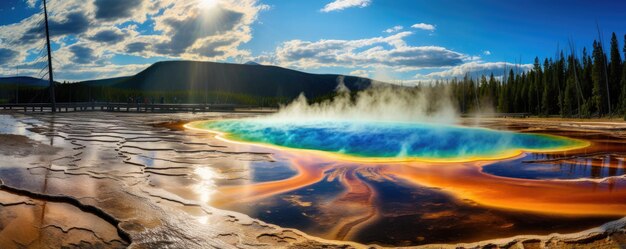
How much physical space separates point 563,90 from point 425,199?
65183 millimetres

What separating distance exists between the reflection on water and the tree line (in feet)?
143

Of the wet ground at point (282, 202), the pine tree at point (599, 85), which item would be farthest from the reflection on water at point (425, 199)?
the pine tree at point (599, 85)

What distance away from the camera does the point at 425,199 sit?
21.8ft

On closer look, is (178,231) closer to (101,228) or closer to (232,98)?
(101,228)

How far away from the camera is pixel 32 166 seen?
8070mm

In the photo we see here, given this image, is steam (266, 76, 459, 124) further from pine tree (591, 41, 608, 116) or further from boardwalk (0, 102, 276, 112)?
pine tree (591, 41, 608, 116)

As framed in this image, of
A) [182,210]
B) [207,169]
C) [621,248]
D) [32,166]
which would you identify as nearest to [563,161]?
[621,248]

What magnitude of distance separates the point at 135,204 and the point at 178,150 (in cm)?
606

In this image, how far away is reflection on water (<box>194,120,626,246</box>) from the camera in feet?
16.7

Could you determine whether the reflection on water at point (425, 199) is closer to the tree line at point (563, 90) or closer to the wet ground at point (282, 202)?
the wet ground at point (282, 202)

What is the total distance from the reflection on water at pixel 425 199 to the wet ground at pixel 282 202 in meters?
0.02

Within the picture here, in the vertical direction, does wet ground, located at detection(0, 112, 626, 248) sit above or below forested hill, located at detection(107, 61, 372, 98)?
below

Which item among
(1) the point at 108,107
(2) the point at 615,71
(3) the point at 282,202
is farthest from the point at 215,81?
(3) the point at 282,202

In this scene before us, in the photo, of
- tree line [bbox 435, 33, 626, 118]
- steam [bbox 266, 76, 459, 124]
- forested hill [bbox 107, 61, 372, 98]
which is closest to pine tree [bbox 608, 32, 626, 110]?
tree line [bbox 435, 33, 626, 118]
